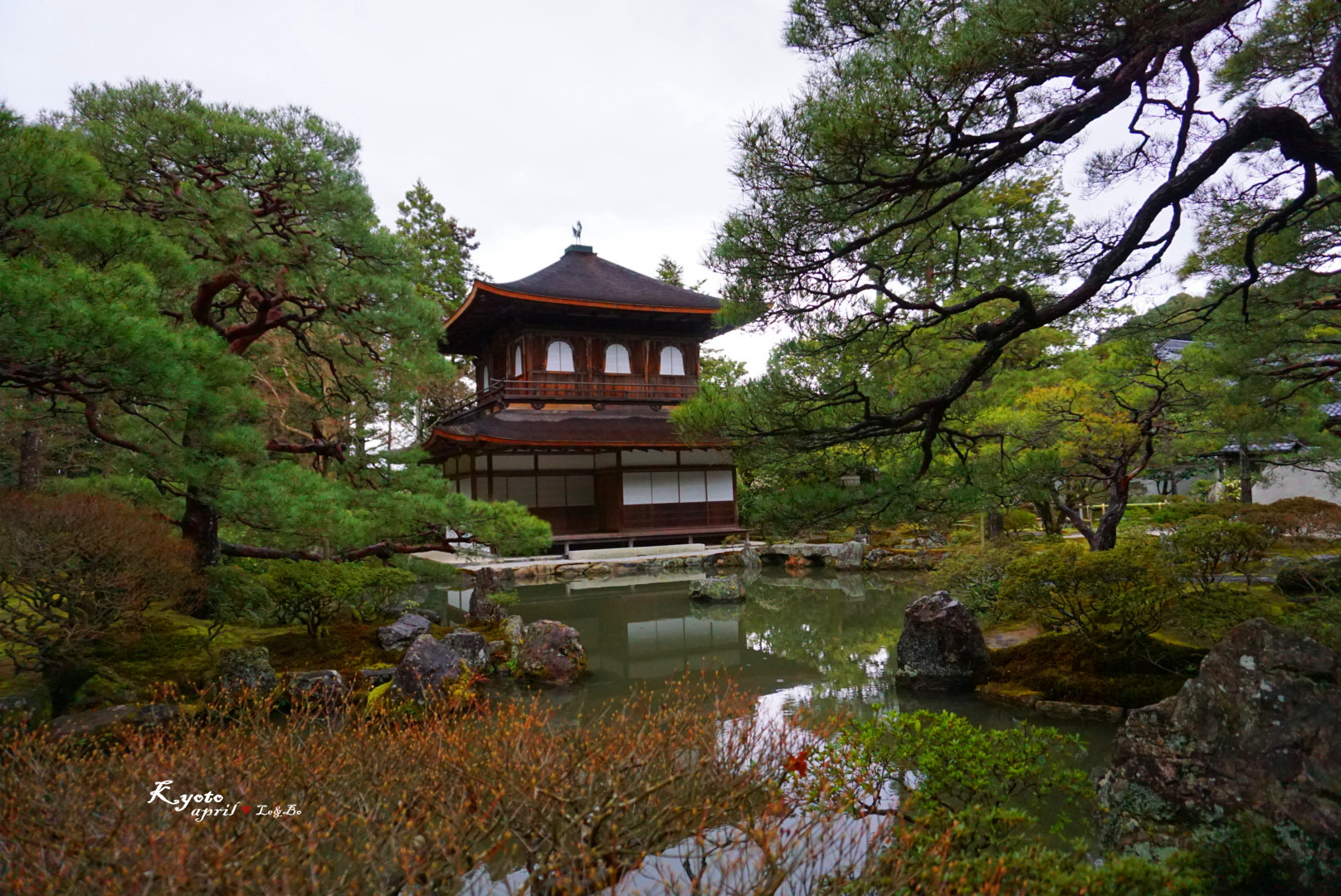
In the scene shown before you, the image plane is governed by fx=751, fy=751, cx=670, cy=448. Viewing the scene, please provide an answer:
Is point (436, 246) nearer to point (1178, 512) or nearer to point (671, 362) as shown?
point (671, 362)

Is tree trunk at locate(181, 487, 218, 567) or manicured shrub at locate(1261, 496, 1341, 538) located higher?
tree trunk at locate(181, 487, 218, 567)

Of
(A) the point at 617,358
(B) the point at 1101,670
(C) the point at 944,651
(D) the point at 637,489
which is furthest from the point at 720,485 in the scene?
(B) the point at 1101,670

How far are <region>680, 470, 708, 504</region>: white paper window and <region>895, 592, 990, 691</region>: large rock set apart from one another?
11.6m

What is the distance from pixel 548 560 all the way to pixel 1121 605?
11680 millimetres

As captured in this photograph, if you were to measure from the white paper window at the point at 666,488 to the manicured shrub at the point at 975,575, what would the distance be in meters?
9.73

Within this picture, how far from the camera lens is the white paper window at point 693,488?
18.3 m

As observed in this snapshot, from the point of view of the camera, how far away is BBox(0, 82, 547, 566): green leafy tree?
4.12 metres

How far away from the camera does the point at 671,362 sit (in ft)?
A: 63.7

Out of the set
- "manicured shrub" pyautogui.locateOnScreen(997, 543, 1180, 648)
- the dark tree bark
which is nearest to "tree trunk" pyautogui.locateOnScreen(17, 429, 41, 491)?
"manicured shrub" pyautogui.locateOnScreen(997, 543, 1180, 648)

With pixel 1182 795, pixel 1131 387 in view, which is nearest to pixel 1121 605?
pixel 1182 795

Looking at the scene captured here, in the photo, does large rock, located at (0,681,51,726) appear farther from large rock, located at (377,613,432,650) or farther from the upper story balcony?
the upper story balcony

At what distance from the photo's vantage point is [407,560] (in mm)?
9906

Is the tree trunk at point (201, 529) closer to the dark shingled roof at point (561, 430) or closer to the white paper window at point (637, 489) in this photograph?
the dark shingled roof at point (561, 430)

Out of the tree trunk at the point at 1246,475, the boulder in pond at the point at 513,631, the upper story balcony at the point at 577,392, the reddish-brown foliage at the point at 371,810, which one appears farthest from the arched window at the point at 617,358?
the reddish-brown foliage at the point at 371,810
